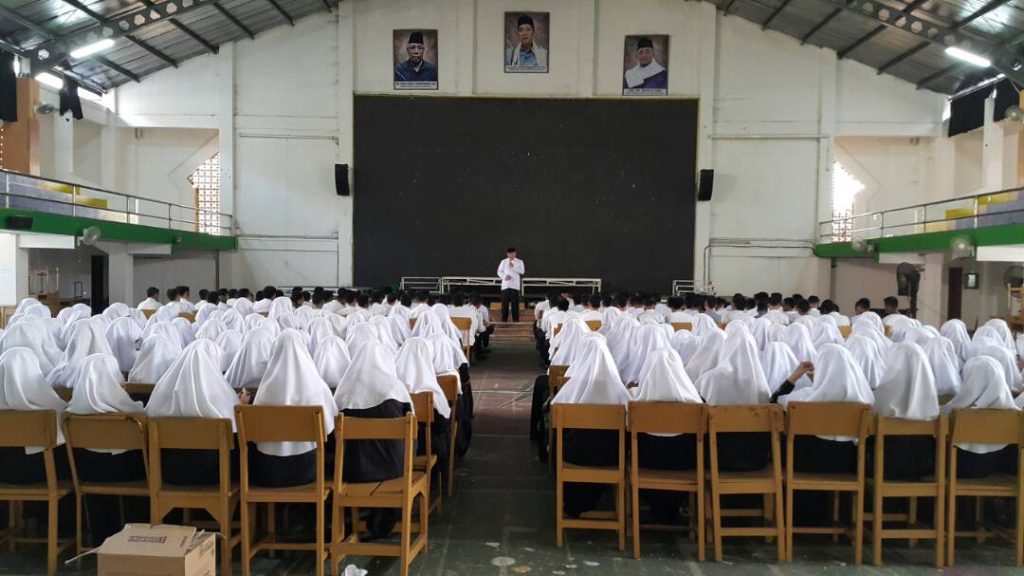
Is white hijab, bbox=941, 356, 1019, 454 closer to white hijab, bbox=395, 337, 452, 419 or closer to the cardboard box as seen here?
white hijab, bbox=395, 337, 452, 419

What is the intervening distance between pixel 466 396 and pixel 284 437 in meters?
2.87

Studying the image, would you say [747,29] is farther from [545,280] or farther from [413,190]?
[413,190]

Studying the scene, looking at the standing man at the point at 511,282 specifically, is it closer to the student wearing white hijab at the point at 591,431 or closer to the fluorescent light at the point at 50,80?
the student wearing white hijab at the point at 591,431

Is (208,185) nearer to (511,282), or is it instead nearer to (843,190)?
(511,282)

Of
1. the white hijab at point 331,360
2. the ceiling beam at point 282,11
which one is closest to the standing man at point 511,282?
the white hijab at point 331,360

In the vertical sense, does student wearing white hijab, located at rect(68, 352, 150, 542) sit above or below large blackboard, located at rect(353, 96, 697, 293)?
below

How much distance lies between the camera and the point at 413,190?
69.4 ft

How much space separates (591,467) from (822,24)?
61.3 ft

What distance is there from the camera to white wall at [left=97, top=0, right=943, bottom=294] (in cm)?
2081

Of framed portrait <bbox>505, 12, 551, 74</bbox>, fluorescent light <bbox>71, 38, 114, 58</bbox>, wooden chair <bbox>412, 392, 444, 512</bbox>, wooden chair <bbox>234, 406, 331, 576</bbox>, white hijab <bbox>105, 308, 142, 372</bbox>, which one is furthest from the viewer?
framed portrait <bbox>505, 12, 551, 74</bbox>

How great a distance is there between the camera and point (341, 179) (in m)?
20.6

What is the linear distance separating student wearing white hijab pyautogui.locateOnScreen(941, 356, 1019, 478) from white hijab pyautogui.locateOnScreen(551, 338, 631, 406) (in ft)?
6.96

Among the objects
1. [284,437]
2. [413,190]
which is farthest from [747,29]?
[284,437]

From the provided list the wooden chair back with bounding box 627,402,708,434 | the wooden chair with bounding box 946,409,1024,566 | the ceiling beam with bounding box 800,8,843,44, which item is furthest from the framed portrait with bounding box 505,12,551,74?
the wooden chair with bounding box 946,409,1024,566
